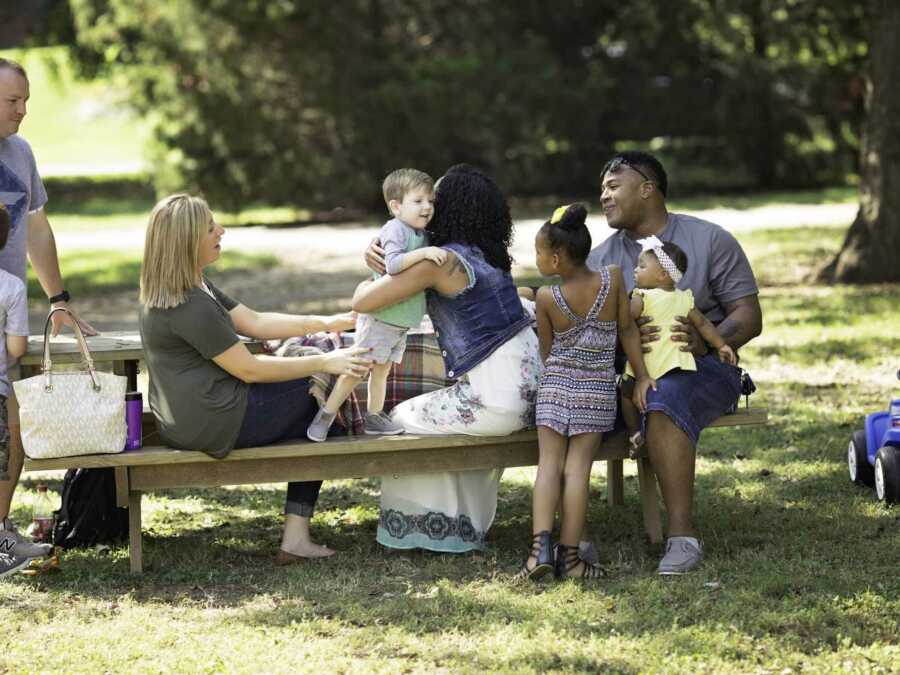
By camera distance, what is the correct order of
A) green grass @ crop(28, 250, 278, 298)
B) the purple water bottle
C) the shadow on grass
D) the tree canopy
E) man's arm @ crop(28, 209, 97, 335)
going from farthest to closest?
1. the tree canopy
2. green grass @ crop(28, 250, 278, 298)
3. man's arm @ crop(28, 209, 97, 335)
4. the purple water bottle
5. the shadow on grass

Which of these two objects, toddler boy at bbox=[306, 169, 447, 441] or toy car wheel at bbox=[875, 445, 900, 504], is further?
toy car wheel at bbox=[875, 445, 900, 504]

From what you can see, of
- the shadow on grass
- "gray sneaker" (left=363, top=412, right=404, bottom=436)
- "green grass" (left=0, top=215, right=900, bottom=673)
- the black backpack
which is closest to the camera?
"green grass" (left=0, top=215, right=900, bottom=673)

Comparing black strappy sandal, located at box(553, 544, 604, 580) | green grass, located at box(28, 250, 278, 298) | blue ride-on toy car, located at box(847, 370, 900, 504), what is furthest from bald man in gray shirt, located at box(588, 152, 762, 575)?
green grass, located at box(28, 250, 278, 298)

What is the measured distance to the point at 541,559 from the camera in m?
4.89

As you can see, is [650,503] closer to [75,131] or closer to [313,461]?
[313,461]

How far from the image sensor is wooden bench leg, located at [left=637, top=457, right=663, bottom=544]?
5.43m

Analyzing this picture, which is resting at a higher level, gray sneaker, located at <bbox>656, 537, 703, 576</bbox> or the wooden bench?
the wooden bench

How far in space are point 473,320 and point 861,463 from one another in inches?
85.0

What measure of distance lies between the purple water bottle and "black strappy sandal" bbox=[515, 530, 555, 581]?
1.54 m

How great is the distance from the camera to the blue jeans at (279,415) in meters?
5.08

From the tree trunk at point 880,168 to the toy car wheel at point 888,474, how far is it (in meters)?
7.39

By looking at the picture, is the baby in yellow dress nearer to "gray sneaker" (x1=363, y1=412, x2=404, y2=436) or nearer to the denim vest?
the denim vest

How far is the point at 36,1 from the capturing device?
31.6 meters

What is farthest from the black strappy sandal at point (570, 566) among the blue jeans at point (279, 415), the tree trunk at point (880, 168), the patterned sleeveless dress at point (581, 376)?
the tree trunk at point (880, 168)
